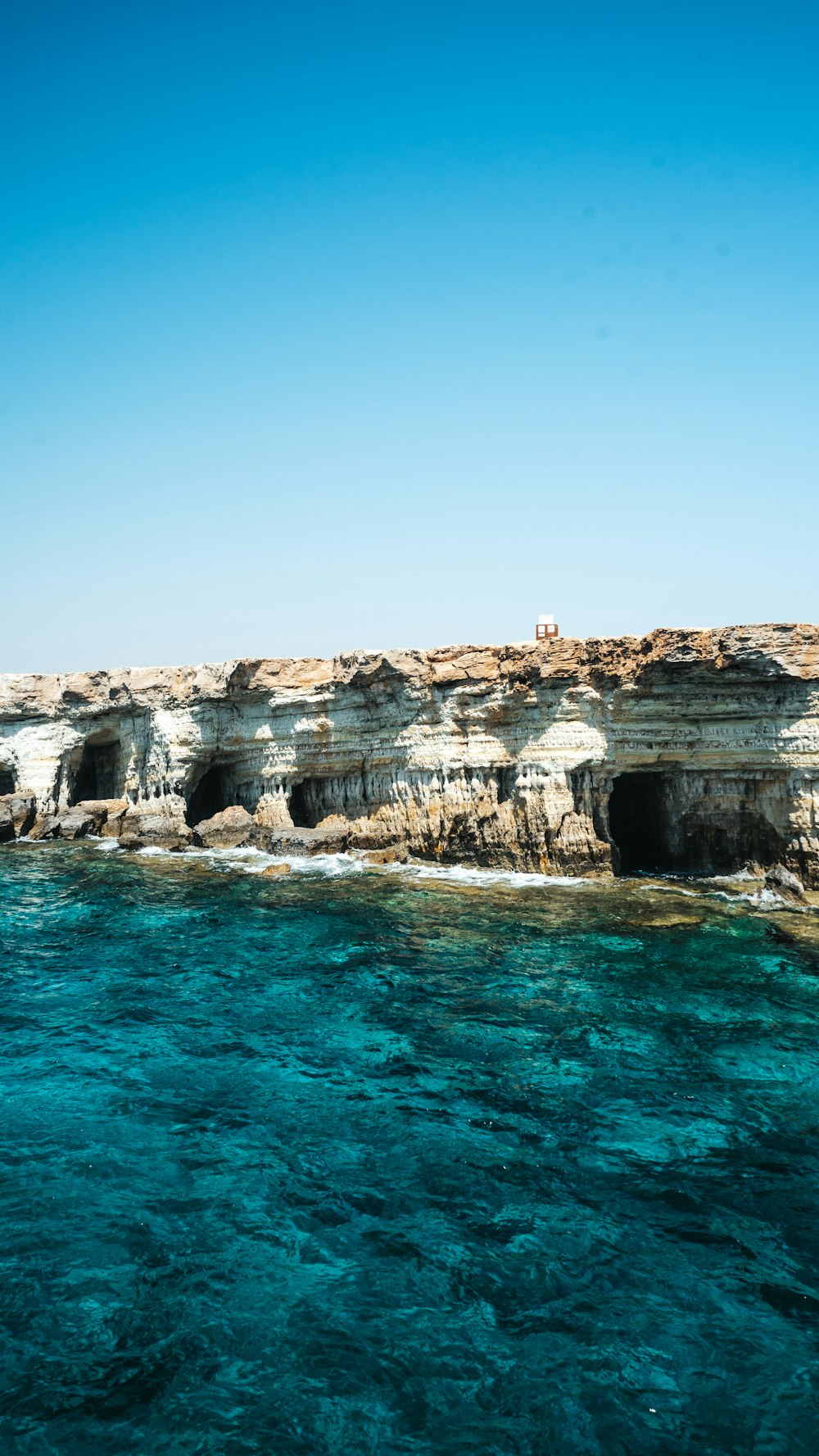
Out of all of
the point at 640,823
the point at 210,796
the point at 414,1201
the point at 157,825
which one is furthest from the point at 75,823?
the point at 414,1201

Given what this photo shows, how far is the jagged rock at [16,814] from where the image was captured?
125ft

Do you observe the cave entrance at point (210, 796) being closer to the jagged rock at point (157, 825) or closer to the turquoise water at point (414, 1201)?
the jagged rock at point (157, 825)

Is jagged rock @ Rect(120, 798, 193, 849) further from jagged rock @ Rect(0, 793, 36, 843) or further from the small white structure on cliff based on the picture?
the small white structure on cliff

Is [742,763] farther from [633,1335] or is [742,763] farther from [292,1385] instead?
[292,1385]

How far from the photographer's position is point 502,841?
30.1 m

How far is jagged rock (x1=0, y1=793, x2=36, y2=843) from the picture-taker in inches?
1500

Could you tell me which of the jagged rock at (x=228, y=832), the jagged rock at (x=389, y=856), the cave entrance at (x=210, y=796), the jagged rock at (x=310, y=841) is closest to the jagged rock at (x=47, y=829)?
the cave entrance at (x=210, y=796)

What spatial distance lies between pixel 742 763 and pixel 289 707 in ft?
55.2

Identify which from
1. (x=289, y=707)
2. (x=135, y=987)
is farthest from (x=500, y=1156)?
(x=289, y=707)

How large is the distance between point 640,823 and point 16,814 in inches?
1057

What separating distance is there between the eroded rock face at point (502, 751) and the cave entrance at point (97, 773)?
270cm

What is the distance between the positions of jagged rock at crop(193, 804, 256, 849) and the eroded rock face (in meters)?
0.13

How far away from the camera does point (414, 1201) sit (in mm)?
11344

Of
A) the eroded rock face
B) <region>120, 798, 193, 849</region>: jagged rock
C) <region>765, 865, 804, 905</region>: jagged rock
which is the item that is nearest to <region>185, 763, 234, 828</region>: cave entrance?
the eroded rock face
